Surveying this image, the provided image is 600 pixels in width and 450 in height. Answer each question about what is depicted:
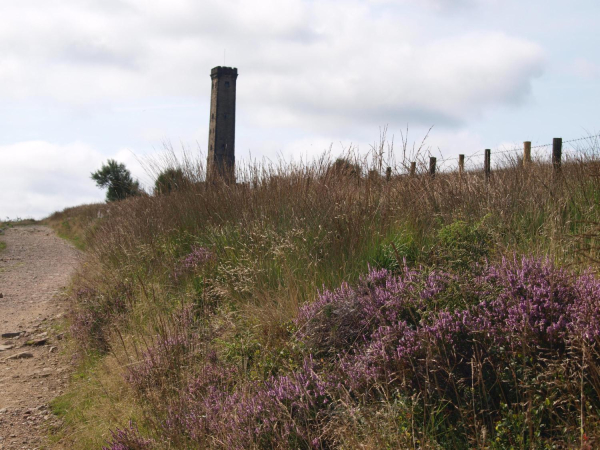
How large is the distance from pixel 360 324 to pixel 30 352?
5.19 metres

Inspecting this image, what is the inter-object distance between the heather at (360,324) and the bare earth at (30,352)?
0.32m

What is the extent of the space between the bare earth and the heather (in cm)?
32

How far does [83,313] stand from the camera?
275 inches

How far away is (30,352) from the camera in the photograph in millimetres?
6773

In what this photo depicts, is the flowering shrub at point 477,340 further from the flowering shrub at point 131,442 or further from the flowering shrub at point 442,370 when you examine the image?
the flowering shrub at point 131,442

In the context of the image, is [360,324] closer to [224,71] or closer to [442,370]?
[442,370]

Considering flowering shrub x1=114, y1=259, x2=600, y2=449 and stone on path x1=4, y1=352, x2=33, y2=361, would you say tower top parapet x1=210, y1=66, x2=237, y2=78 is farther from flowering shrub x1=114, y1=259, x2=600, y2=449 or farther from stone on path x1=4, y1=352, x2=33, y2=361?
flowering shrub x1=114, y1=259, x2=600, y2=449

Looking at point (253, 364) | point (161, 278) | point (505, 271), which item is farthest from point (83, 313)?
point (505, 271)

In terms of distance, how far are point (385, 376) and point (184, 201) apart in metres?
6.52

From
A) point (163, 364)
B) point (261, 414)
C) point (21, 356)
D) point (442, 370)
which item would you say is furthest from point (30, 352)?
point (442, 370)

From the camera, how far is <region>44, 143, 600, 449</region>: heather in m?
2.78

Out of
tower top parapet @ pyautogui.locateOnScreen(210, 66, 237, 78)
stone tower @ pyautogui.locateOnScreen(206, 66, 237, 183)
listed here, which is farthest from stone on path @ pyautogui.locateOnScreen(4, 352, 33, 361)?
tower top parapet @ pyautogui.locateOnScreen(210, 66, 237, 78)

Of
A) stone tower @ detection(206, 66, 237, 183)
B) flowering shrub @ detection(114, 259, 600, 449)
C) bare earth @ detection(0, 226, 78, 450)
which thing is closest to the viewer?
flowering shrub @ detection(114, 259, 600, 449)

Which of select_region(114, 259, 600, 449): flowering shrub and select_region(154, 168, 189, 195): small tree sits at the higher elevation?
select_region(154, 168, 189, 195): small tree
